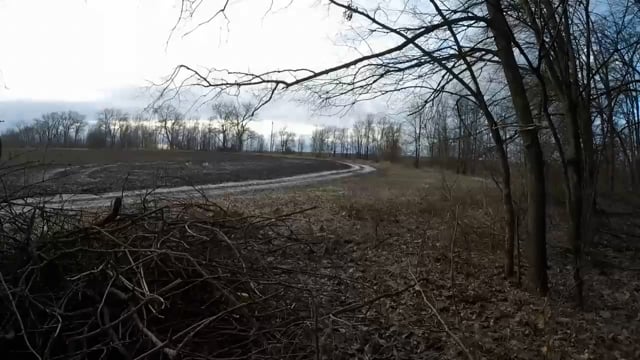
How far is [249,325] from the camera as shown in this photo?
16.2 ft

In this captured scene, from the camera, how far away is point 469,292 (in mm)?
8398

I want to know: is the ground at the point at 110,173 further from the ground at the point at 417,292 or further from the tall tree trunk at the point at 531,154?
the tall tree trunk at the point at 531,154

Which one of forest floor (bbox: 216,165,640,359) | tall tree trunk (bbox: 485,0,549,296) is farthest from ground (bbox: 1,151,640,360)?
tall tree trunk (bbox: 485,0,549,296)

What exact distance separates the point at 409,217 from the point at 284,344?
1232cm

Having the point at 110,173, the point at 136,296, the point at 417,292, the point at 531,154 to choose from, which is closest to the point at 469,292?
the point at 417,292

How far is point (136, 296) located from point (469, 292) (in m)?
5.56

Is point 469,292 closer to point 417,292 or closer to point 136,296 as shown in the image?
point 417,292

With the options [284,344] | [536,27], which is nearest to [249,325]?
[284,344]

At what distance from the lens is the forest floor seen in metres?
6.09

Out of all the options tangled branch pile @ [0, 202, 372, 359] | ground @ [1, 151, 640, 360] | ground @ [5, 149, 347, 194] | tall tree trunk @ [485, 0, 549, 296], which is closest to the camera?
tangled branch pile @ [0, 202, 372, 359]

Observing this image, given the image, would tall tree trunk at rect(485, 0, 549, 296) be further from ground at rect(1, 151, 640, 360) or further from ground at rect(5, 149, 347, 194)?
ground at rect(5, 149, 347, 194)

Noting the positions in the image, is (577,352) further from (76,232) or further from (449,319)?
(76,232)

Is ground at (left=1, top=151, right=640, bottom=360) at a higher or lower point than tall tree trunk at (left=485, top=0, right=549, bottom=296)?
lower

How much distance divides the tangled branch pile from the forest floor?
4.12 ft
